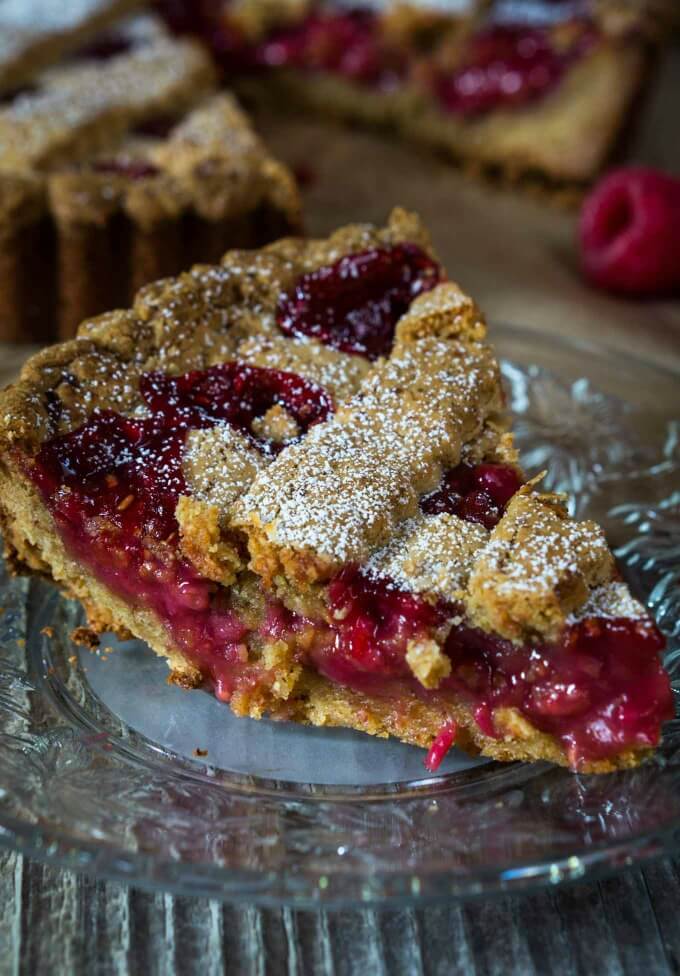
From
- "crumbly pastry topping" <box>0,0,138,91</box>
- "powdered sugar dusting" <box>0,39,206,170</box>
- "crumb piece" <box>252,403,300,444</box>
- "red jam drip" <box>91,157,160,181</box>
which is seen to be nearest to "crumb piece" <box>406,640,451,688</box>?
"crumb piece" <box>252,403,300,444</box>

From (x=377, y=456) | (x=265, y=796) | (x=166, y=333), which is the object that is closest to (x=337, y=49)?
(x=166, y=333)

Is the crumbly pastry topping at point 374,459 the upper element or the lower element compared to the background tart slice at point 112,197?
lower

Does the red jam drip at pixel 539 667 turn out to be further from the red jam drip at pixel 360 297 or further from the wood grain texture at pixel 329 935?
the red jam drip at pixel 360 297

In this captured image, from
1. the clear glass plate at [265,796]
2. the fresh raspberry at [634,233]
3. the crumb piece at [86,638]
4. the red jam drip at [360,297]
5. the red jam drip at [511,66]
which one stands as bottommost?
the clear glass plate at [265,796]

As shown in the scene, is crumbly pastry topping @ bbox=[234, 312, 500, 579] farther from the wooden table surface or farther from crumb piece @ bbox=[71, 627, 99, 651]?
the wooden table surface

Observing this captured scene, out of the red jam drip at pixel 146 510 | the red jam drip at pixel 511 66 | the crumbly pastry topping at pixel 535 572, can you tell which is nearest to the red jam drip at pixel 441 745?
the crumbly pastry topping at pixel 535 572

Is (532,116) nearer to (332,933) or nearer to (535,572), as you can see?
(535,572)
